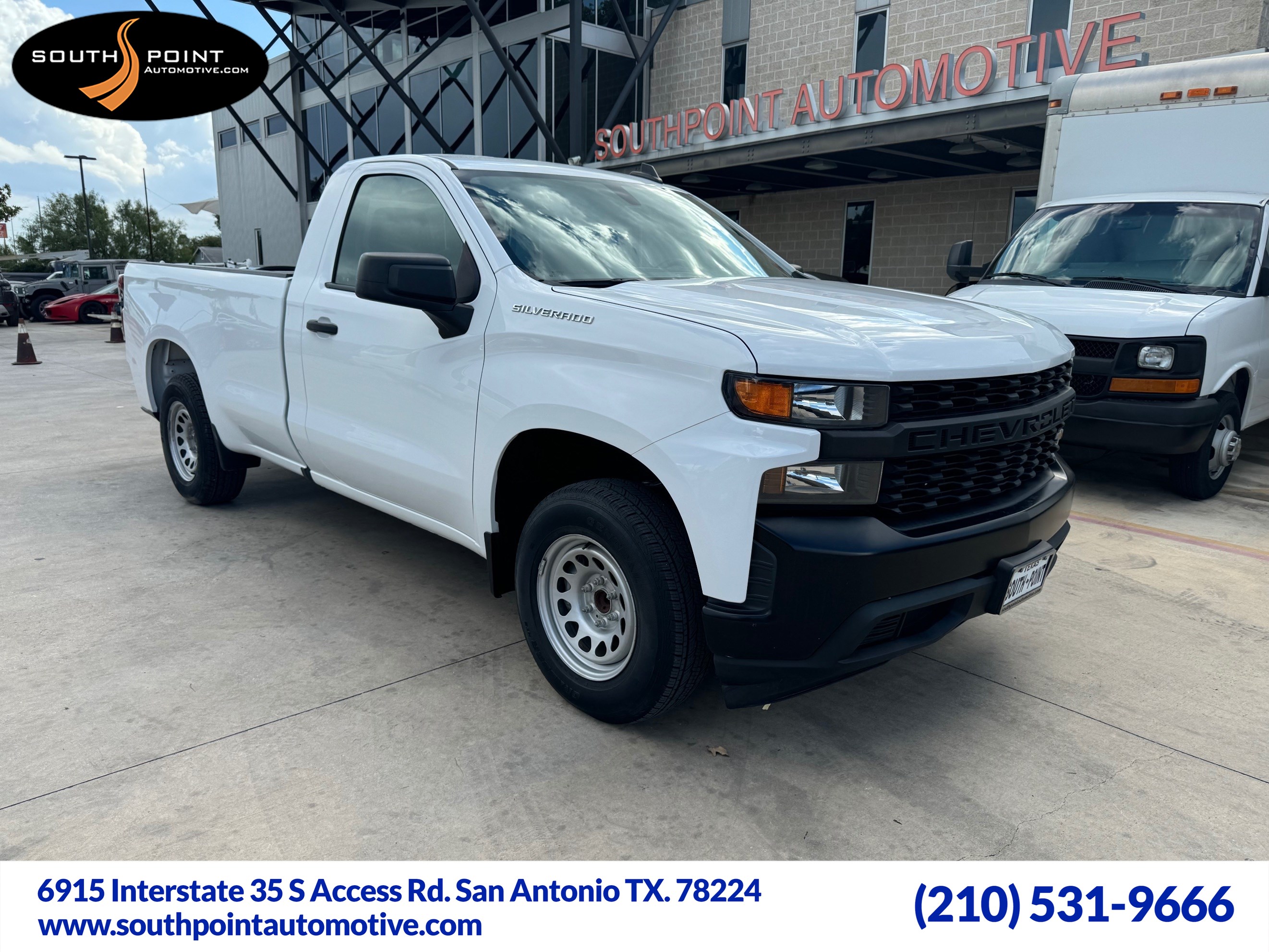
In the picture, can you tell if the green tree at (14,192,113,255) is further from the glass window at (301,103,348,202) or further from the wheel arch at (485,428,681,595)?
the wheel arch at (485,428,681,595)

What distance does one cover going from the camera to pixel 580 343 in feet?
10.1

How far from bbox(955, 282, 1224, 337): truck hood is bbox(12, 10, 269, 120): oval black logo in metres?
22.9

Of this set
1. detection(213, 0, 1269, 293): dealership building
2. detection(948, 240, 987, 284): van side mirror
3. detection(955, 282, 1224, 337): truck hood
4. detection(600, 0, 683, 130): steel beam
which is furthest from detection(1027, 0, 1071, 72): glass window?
detection(955, 282, 1224, 337): truck hood

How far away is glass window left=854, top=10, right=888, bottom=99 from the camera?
1730 cm

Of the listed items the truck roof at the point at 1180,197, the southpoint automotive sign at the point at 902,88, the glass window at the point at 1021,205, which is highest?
the southpoint automotive sign at the point at 902,88

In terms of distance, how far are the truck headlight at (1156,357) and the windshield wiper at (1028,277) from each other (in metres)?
0.97

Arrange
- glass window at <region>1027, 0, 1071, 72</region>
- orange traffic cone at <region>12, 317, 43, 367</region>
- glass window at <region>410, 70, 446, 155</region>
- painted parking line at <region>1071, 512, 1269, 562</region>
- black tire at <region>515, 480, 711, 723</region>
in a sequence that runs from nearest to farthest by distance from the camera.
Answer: black tire at <region>515, 480, 711, 723</region> < painted parking line at <region>1071, 512, 1269, 562</region> < glass window at <region>1027, 0, 1071, 72</region> < orange traffic cone at <region>12, 317, 43, 367</region> < glass window at <region>410, 70, 446, 155</region>

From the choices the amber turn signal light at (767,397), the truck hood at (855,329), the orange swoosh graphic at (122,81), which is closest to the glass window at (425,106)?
the orange swoosh graphic at (122,81)

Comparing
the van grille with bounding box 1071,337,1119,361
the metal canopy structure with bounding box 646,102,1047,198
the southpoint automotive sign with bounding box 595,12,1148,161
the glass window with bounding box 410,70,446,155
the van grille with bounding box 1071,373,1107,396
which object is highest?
the glass window with bounding box 410,70,446,155

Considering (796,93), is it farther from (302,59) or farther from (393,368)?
(393,368)

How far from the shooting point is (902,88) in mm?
13445

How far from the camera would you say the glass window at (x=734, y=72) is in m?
19.7

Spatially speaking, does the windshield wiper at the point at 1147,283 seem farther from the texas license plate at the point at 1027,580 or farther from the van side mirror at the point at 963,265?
the texas license plate at the point at 1027,580

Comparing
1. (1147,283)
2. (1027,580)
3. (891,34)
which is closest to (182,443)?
(1027,580)
